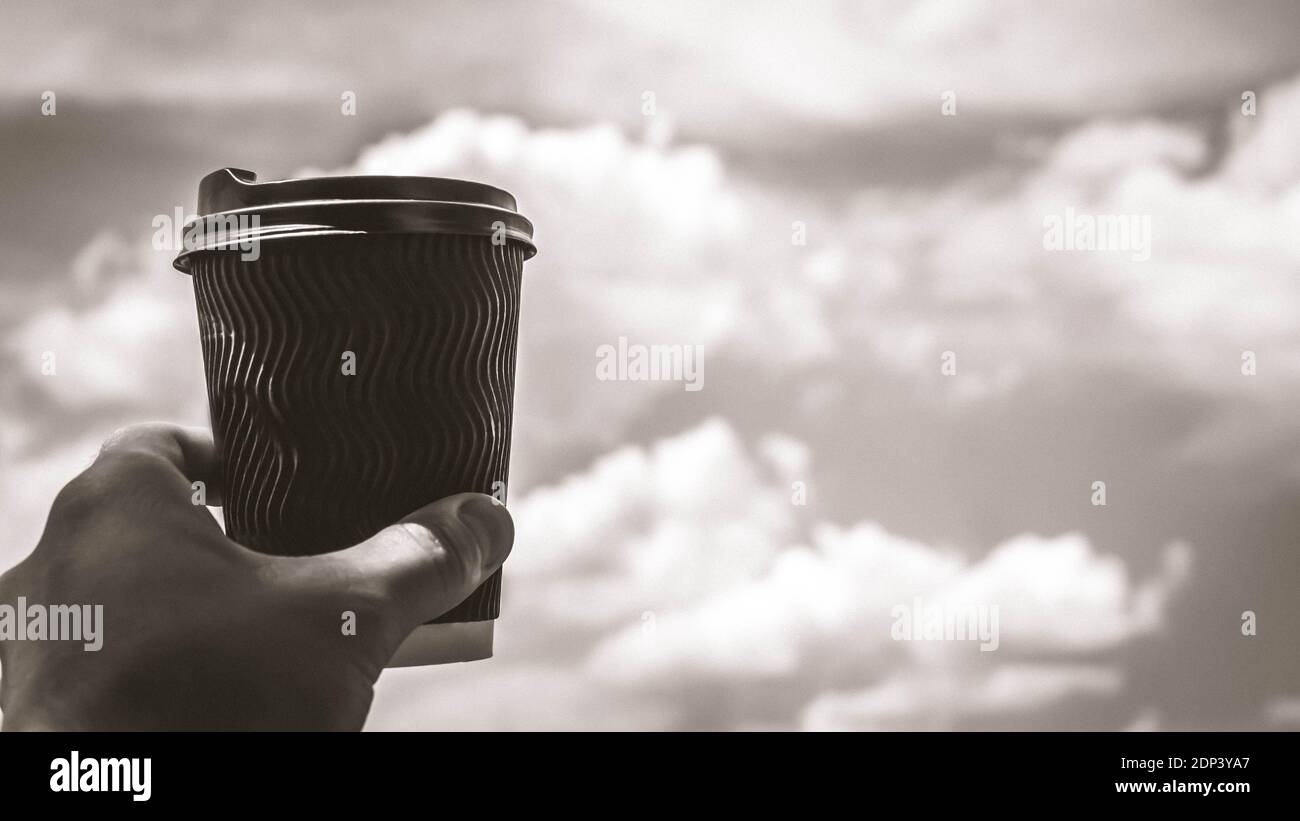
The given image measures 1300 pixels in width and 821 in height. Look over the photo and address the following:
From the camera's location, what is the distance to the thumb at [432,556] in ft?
5.99

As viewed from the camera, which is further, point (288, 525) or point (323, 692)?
point (288, 525)

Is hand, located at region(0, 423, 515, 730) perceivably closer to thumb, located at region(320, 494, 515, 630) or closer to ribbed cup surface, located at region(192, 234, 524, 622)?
thumb, located at region(320, 494, 515, 630)

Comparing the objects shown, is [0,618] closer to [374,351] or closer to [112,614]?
[112,614]

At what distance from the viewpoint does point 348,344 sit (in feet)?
6.40

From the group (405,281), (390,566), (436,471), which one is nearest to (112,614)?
(390,566)

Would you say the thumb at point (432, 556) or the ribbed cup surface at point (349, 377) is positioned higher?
the ribbed cup surface at point (349, 377)

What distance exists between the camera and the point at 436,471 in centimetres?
203

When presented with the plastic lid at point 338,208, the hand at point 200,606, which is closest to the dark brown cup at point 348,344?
the plastic lid at point 338,208

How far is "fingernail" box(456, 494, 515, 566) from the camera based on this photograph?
6.63 feet

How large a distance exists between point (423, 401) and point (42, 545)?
0.67m

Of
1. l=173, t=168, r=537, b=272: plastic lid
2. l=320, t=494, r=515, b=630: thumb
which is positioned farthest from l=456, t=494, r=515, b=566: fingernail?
l=173, t=168, r=537, b=272: plastic lid

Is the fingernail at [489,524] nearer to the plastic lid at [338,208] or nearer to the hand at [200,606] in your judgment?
the hand at [200,606]

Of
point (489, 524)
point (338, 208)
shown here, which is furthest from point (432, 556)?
point (338, 208)

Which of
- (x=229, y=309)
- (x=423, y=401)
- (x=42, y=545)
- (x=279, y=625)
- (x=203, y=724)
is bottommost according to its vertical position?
(x=203, y=724)
